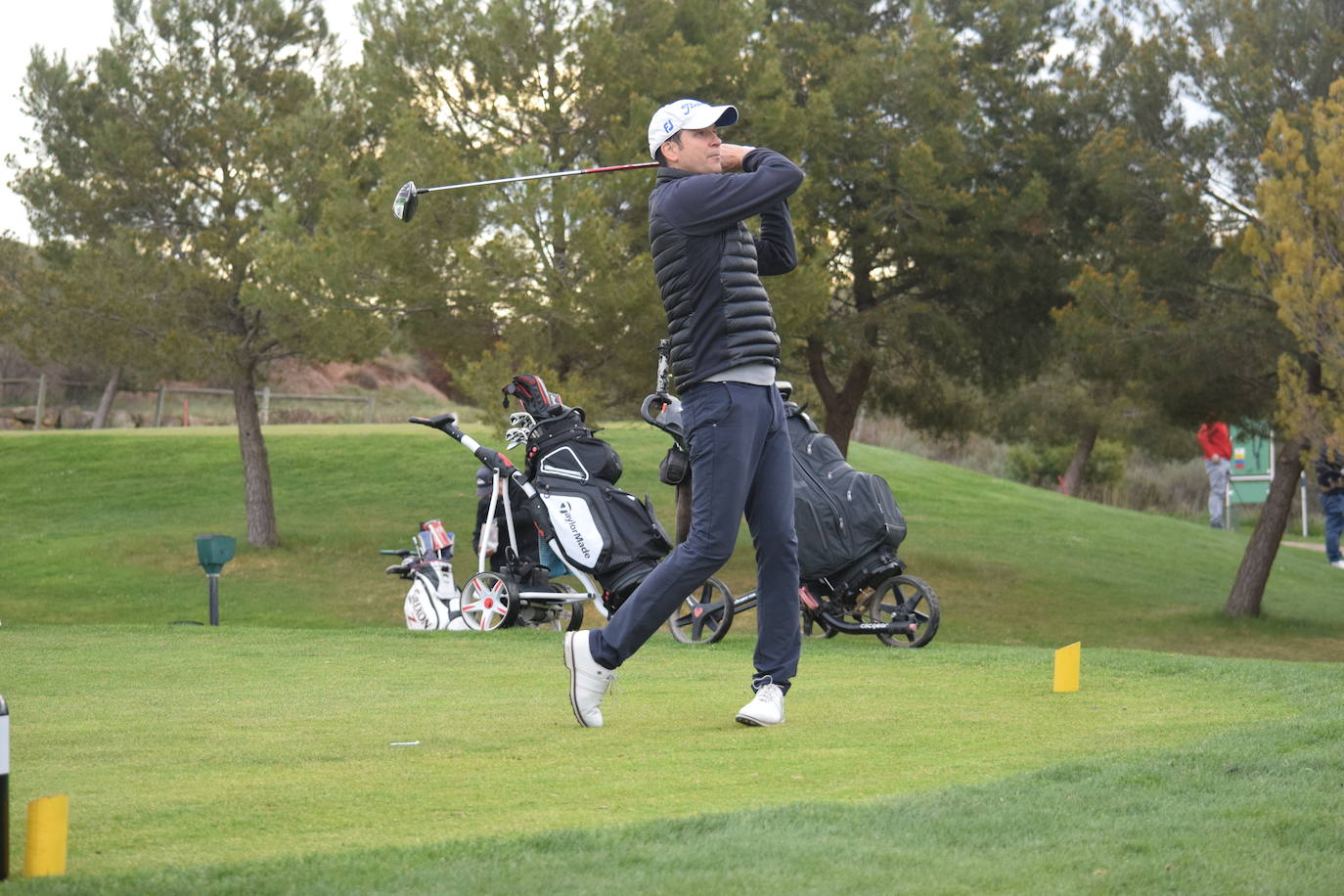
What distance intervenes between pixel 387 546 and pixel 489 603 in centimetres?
1171

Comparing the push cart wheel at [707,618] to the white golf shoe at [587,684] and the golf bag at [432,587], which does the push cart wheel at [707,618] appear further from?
the white golf shoe at [587,684]

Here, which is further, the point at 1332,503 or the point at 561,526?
the point at 1332,503

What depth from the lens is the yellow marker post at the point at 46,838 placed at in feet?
9.44

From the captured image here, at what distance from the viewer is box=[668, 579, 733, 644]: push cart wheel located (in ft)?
34.8

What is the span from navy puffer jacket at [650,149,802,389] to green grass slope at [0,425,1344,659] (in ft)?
43.2

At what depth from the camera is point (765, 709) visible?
5.23 metres

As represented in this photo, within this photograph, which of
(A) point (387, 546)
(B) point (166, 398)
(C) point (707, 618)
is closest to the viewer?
(C) point (707, 618)

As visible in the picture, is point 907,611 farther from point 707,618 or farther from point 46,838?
point 46,838

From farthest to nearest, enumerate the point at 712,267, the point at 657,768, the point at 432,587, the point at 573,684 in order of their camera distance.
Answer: the point at 432,587
the point at 712,267
the point at 573,684
the point at 657,768

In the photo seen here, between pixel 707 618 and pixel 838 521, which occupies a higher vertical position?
pixel 838 521

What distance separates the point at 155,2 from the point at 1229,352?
1501 centimetres

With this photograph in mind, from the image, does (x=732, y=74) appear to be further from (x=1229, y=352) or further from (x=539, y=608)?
(x=539, y=608)

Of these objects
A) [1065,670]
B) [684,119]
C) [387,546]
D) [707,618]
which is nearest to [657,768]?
[684,119]

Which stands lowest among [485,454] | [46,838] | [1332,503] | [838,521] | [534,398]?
[1332,503]
